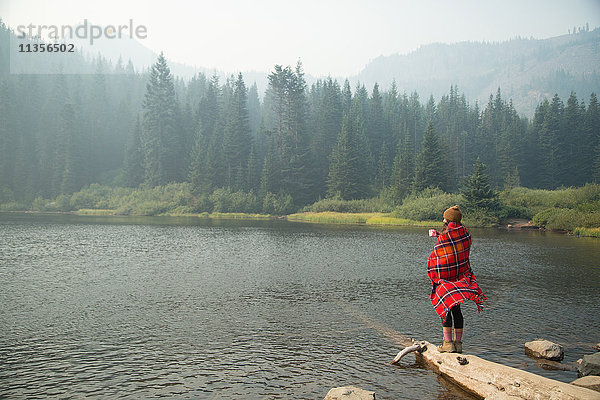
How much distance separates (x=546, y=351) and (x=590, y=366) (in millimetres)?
1181

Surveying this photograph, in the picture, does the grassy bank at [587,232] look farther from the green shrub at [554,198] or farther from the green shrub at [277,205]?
the green shrub at [277,205]

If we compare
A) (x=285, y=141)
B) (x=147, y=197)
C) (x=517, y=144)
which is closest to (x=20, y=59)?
(x=147, y=197)

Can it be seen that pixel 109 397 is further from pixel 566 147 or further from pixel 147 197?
pixel 566 147

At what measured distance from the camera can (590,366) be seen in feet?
26.5

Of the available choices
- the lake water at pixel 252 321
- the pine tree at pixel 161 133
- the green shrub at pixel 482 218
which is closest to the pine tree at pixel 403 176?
the green shrub at pixel 482 218

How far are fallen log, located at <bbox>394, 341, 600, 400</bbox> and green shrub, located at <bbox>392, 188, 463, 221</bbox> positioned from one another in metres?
46.7

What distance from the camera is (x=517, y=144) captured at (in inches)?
3718

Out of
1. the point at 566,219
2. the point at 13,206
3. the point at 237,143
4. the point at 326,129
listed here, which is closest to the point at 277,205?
the point at 237,143

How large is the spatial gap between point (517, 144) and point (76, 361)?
101m

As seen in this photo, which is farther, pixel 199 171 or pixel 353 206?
pixel 199 171

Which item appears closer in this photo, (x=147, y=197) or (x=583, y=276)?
(x=583, y=276)

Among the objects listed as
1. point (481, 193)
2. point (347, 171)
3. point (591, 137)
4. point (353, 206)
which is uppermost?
point (591, 137)

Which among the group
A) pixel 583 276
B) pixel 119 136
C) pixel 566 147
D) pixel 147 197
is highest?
pixel 119 136

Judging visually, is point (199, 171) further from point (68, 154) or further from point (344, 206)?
point (68, 154)
